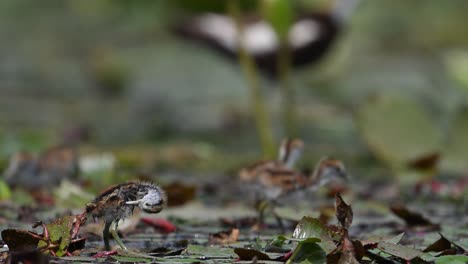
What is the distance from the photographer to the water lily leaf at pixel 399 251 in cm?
152

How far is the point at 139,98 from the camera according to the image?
660 centimetres

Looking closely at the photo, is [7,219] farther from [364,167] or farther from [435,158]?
[364,167]

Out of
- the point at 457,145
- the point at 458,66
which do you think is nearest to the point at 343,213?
the point at 457,145

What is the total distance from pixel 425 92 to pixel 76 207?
13.6ft

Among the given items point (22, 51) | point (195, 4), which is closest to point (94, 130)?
point (22, 51)

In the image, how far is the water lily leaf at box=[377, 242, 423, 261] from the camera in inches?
59.9

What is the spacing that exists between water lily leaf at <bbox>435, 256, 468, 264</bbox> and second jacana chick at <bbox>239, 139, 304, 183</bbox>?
2.63 ft

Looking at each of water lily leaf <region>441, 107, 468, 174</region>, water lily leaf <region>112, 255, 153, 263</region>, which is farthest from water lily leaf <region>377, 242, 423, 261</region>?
water lily leaf <region>441, 107, 468, 174</region>

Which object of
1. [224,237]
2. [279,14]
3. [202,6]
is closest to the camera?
[224,237]

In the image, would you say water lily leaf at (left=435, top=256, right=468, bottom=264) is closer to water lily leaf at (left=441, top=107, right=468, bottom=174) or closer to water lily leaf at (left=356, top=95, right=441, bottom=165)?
water lily leaf at (left=356, top=95, right=441, bottom=165)

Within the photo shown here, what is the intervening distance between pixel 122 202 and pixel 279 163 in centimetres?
81

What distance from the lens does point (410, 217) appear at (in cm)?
231

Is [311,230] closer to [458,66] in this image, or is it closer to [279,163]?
[279,163]

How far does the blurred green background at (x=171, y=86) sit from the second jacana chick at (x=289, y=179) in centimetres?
269
